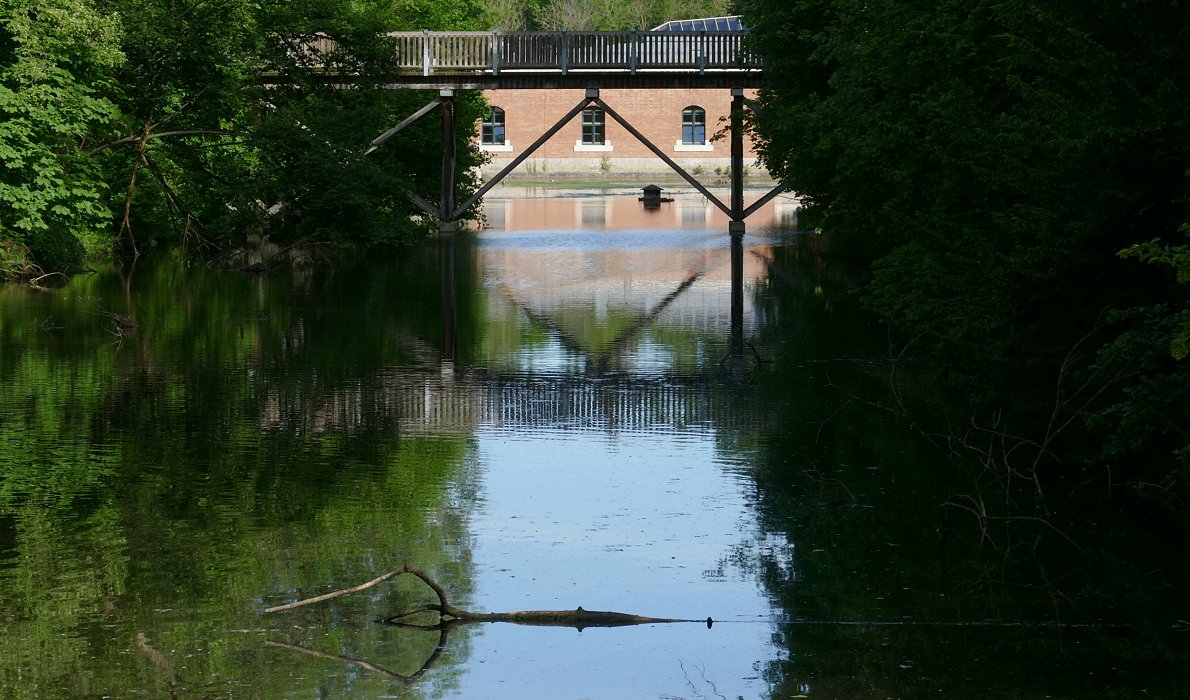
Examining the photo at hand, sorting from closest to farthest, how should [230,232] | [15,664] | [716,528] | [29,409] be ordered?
[15,664], [716,528], [29,409], [230,232]

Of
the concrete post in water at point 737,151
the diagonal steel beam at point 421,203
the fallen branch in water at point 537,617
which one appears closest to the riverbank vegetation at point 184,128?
the diagonal steel beam at point 421,203

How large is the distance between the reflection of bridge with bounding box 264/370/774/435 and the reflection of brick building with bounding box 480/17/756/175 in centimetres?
6473

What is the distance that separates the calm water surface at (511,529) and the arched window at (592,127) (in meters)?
61.6

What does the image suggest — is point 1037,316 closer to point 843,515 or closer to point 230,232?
point 843,515

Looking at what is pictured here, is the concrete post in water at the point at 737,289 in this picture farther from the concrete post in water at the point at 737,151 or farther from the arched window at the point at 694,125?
the arched window at the point at 694,125

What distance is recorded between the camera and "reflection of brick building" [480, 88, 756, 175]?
276 ft

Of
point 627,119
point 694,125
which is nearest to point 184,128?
point 627,119

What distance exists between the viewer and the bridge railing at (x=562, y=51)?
42.5 meters

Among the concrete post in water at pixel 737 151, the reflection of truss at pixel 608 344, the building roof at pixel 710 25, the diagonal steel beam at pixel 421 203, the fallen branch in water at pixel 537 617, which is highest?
the building roof at pixel 710 25

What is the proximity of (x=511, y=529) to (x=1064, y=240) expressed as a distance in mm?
4754

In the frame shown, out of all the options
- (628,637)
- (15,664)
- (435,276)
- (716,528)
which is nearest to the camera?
(15,664)

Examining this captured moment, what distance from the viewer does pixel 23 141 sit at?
2933 cm

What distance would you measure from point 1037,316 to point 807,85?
21.8 meters

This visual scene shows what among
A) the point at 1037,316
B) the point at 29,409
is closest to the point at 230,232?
the point at 29,409
